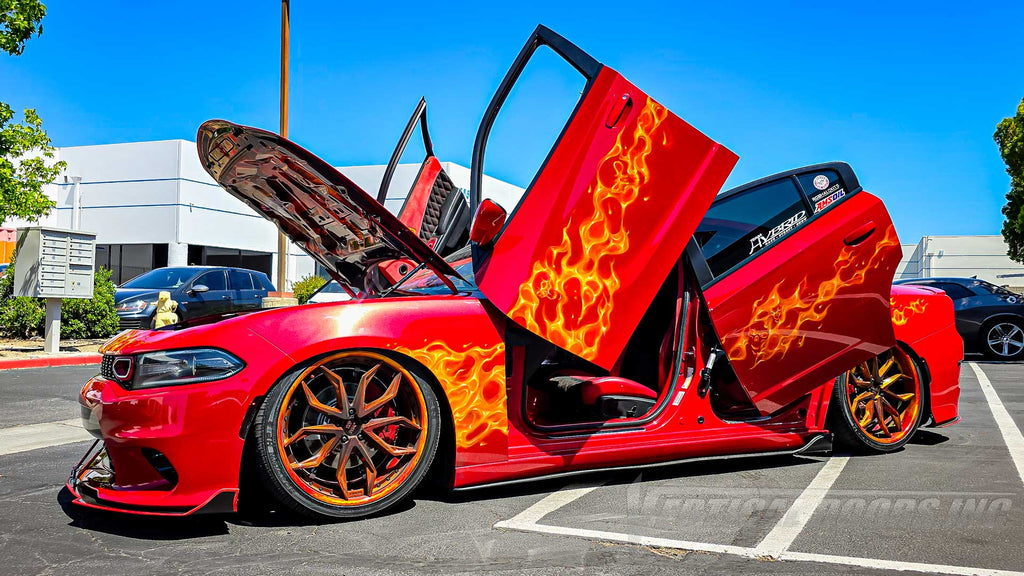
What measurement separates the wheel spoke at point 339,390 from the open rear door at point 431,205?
192 cm

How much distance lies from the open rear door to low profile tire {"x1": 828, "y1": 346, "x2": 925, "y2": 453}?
2.56 meters

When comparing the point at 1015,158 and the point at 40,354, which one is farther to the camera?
the point at 1015,158

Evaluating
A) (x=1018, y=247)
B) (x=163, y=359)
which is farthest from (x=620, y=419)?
(x=1018, y=247)

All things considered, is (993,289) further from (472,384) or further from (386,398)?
(386,398)

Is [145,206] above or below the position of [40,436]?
above

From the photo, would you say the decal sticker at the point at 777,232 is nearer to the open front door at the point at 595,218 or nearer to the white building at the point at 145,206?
the open front door at the point at 595,218

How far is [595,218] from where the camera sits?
3955mm

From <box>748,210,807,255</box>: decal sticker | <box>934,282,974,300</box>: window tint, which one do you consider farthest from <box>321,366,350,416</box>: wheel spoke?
<box>934,282,974,300</box>: window tint

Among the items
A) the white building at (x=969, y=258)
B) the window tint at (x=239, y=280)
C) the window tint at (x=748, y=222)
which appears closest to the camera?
the window tint at (x=748, y=222)

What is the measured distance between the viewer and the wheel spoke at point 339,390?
3502mm

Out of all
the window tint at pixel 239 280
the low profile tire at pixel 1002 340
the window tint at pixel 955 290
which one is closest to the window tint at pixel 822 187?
the window tint at pixel 955 290

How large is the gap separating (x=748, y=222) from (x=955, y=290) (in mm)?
11506

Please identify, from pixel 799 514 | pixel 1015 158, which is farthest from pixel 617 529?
pixel 1015 158

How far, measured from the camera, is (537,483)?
4.30 m
